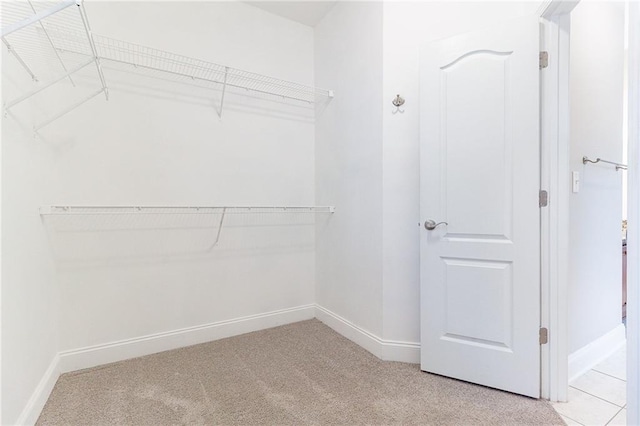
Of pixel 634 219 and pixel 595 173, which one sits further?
pixel 595 173

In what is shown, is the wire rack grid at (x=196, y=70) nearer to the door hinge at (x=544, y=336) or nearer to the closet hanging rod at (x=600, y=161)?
the closet hanging rod at (x=600, y=161)

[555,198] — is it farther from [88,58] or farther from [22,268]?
[88,58]

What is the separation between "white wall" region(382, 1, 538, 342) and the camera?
201 cm

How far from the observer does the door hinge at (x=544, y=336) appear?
5.37 feet

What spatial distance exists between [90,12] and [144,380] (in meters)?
2.35

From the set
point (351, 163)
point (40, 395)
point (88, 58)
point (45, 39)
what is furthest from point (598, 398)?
point (45, 39)

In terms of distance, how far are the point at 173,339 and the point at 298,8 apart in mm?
2846

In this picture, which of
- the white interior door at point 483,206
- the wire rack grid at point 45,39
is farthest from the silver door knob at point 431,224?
the wire rack grid at point 45,39

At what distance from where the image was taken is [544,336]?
1.64 metres

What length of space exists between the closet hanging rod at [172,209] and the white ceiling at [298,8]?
1.69 meters

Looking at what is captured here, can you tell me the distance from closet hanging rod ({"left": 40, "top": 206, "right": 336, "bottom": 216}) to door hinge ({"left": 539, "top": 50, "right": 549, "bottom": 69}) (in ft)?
5.45

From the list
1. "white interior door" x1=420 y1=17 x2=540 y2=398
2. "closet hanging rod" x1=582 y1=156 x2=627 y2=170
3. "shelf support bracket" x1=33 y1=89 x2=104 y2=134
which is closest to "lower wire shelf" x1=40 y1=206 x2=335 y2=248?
"shelf support bracket" x1=33 y1=89 x2=104 y2=134

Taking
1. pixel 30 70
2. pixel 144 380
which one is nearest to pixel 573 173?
pixel 144 380

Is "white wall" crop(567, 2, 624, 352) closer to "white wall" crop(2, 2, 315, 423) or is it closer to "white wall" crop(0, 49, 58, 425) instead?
"white wall" crop(2, 2, 315, 423)
